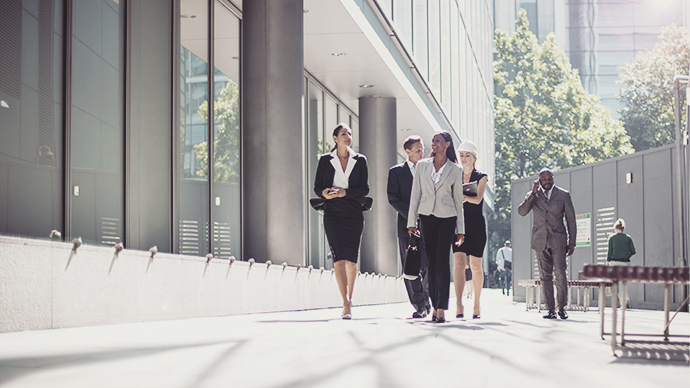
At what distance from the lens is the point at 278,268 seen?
12.1 metres

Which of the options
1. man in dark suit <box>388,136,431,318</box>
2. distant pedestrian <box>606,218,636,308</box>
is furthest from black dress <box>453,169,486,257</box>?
distant pedestrian <box>606,218,636,308</box>

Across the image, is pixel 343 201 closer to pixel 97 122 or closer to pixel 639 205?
pixel 97 122

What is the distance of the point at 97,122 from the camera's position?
10.2 m

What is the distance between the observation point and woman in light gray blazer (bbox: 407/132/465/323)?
8.19 metres

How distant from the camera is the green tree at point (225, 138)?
44.5ft

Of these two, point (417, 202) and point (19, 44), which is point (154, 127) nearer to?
point (19, 44)

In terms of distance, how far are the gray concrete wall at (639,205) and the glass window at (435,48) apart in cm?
472

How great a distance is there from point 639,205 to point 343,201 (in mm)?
14305

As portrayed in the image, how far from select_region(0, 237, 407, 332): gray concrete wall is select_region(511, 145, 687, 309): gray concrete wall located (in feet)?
36.3

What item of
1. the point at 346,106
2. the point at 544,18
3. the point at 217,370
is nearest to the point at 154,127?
the point at 217,370

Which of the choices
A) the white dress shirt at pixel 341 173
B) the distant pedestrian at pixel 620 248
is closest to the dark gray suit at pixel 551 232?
the white dress shirt at pixel 341 173

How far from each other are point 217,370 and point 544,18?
3160 inches

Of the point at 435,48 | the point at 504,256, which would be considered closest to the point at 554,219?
the point at 435,48

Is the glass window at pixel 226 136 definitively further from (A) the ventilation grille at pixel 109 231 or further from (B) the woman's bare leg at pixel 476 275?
(B) the woman's bare leg at pixel 476 275
